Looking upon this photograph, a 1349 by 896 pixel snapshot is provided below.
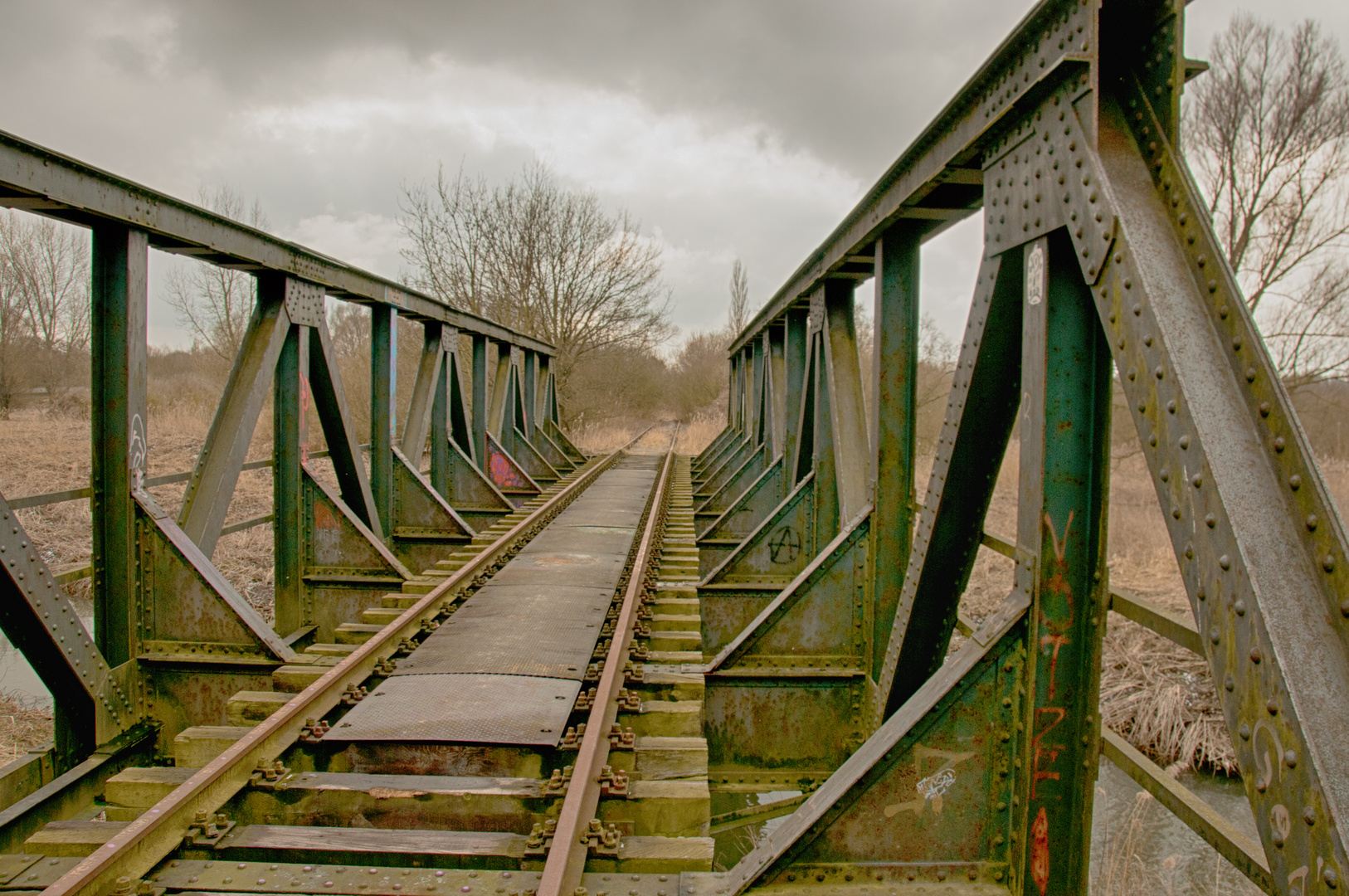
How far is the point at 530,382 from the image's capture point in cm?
1720

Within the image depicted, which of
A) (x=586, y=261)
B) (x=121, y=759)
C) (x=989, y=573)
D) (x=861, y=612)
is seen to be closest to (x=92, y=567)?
(x=121, y=759)

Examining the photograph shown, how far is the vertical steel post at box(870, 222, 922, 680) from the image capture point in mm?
4633

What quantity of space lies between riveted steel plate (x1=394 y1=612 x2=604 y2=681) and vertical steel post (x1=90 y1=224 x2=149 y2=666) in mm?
1625

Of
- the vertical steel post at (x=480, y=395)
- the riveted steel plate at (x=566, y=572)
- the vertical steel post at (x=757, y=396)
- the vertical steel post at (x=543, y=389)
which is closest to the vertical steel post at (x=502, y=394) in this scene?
the vertical steel post at (x=480, y=395)

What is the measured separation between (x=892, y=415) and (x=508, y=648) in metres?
2.53

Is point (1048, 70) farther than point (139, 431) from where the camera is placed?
No

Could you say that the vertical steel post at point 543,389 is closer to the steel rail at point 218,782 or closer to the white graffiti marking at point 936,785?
the steel rail at point 218,782

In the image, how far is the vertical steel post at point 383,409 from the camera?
25.8 ft

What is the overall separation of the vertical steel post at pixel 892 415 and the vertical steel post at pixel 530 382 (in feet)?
40.1

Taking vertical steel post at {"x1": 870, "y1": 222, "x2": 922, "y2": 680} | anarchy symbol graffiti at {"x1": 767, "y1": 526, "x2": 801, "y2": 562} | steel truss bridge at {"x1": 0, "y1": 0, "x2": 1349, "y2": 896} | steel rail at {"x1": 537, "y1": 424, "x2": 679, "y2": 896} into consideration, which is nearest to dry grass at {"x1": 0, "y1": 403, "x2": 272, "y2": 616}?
steel truss bridge at {"x1": 0, "y1": 0, "x2": 1349, "y2": 896}

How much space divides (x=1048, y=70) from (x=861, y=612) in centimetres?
330

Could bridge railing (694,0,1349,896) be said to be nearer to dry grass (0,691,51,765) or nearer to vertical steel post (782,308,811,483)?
vertical steel post (782,308,811,483)

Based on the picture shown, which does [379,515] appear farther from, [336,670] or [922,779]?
[922,779]

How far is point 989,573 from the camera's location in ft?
38.8
